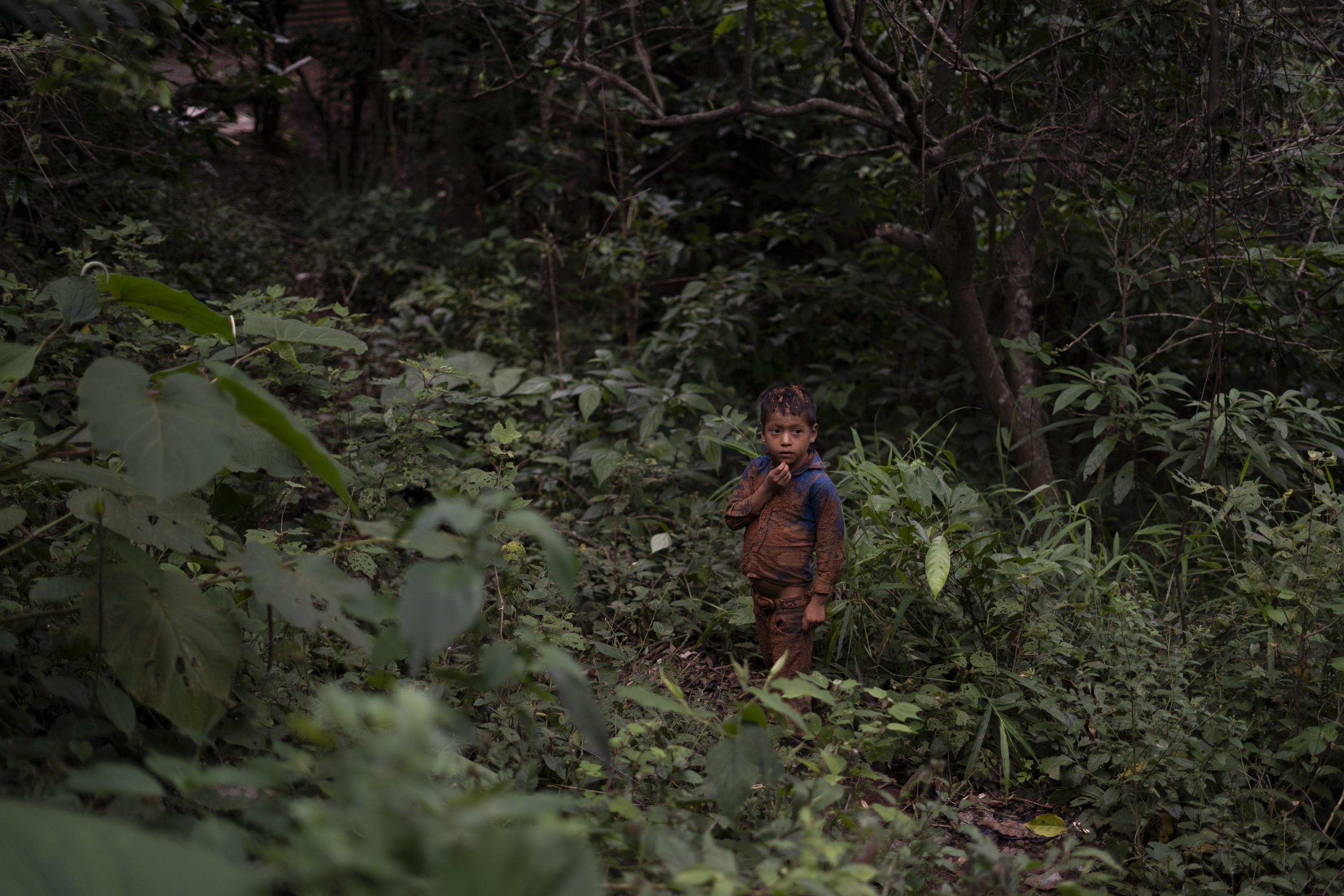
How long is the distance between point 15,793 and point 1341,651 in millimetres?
3422

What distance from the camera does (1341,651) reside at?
109 inches

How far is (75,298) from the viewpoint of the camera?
1889mm

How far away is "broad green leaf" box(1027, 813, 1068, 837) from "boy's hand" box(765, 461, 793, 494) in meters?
1.24

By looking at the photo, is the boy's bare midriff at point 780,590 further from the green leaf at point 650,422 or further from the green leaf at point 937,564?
the green leaf at point 650,422

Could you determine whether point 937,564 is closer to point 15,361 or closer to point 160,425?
point 160,425

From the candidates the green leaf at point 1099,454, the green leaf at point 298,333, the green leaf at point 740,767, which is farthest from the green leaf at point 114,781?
the green leaf at point 1099,454

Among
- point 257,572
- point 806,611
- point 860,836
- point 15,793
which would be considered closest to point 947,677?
point 806,611

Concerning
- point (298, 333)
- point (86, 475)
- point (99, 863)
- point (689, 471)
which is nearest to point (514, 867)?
point (99, 863)

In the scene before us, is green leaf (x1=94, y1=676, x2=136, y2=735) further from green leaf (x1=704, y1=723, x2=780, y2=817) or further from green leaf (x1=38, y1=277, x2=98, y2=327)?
green leaf (x1=704, y1=723, x2=780, y2=817)

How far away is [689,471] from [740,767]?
261 centimetres

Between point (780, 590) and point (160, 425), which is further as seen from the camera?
point (780, 590)

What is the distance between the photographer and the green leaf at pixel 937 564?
9.11 ft

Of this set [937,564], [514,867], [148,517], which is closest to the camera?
[514,867]

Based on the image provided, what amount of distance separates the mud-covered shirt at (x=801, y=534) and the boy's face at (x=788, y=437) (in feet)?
0.18
